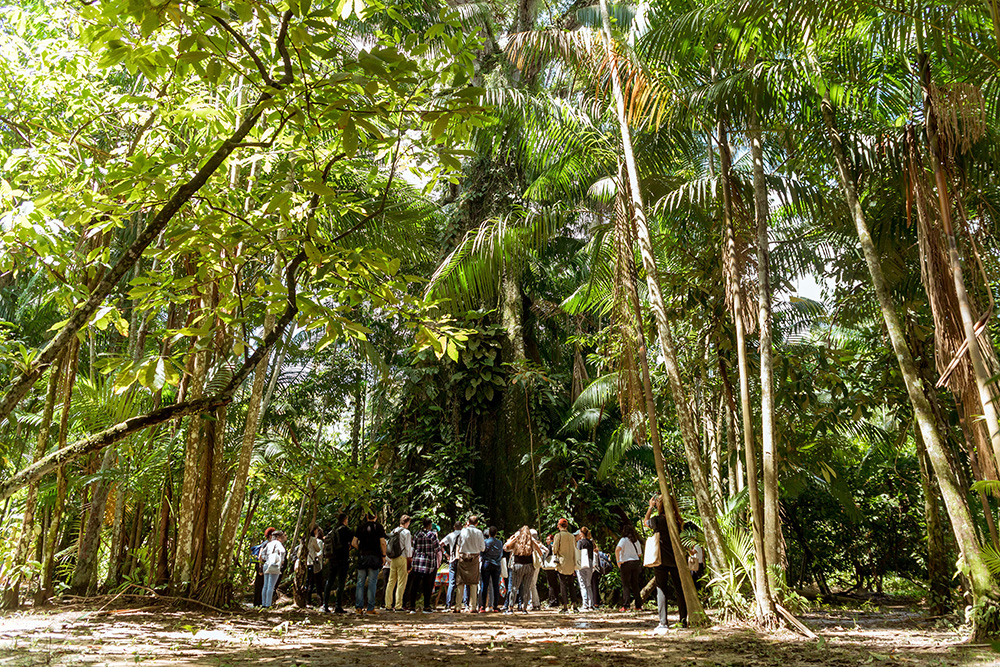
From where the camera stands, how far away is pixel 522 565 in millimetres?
11570

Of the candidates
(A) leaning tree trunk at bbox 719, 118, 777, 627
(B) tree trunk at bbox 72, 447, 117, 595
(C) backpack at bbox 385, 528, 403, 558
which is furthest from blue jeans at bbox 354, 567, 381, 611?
(A) leaning tree trunk at bbox 719, 118, 777, 627

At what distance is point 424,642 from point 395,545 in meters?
4.63

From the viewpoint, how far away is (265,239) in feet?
11.6

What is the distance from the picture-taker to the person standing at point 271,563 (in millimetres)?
10688

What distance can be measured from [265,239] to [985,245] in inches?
306

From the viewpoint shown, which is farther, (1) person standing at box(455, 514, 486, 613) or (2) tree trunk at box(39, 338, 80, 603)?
(1) person standing at box(455, 514, 486, 613)

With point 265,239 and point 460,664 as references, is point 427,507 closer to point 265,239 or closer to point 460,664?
point 460,664

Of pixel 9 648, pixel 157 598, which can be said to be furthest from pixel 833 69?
pixel 157 598

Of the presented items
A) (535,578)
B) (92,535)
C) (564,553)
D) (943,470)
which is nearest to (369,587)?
(535,578)

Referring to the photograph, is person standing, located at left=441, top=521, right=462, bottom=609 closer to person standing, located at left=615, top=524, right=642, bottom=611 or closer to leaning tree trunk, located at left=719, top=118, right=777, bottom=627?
person standing, located at left=615, top=524, right=642, bottom=611

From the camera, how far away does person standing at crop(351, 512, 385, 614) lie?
10.4m

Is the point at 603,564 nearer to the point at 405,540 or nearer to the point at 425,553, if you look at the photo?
the point at 425,553

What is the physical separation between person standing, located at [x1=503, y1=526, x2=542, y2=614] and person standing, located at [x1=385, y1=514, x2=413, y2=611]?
1642mm

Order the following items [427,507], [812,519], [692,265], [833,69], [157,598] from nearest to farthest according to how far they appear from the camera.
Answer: [833,69], [157,598], [692,265], [427,507], [812,519]
